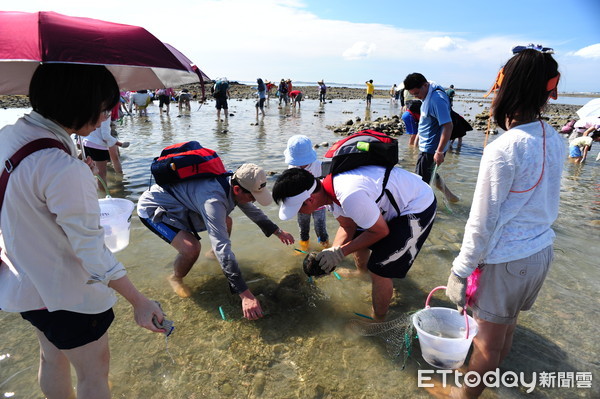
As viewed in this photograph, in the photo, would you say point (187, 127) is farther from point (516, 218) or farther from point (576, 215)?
point (516, 218)

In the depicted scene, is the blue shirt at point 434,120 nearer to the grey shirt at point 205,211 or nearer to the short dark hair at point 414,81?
the short dark hair at point 414,81

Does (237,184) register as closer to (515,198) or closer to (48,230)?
(48,230)

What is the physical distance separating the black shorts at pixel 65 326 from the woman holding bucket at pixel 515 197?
1.90 metres

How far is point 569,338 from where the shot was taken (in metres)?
2.91

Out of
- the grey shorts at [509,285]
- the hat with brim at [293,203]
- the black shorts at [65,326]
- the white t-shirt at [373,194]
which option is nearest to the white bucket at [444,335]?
the grey shorts at [509,285]

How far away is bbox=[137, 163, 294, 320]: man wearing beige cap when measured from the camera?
2.88m

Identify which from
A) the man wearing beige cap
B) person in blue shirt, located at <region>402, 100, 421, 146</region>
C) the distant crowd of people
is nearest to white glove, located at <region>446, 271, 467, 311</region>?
the distant crowd of people

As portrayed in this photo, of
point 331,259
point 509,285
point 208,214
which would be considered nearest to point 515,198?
point 509,285

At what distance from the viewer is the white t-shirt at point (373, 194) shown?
2389 mm

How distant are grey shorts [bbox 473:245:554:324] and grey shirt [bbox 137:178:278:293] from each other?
1.83 m

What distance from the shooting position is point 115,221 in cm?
284

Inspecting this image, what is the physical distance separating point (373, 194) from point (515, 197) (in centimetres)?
95

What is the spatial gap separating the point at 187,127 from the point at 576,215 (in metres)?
13.1

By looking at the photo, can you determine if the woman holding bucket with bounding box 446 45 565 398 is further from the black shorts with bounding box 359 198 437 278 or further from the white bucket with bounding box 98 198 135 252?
the white bucket with bounding box 98 198 135 252
